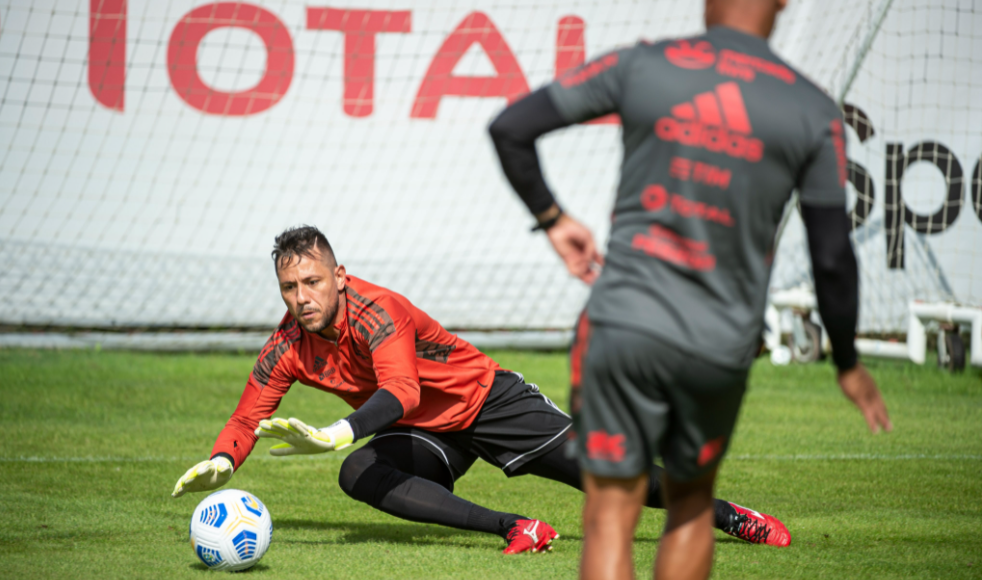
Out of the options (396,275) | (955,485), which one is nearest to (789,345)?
(396,275)

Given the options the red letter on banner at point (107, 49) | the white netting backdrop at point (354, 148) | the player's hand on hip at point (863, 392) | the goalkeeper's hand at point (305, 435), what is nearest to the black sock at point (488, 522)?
the goalkeeper's hand at point (305, 435)

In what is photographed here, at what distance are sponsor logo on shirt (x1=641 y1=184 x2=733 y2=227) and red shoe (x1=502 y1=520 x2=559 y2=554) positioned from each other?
7.12 ft

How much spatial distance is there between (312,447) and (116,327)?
906cm

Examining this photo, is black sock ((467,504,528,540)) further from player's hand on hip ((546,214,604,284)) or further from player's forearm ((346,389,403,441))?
player's hand on hip ((546,214,604,284))

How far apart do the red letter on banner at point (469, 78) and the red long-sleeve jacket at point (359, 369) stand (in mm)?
8432

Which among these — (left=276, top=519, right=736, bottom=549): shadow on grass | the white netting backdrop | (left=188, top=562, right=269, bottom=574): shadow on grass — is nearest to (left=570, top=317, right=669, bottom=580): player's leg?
(left=188, top=562, right=269, bottom=574): shadow on grass

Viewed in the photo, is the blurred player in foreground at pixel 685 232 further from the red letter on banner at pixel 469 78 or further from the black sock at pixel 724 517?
the red letter on banner at pixel 469 78

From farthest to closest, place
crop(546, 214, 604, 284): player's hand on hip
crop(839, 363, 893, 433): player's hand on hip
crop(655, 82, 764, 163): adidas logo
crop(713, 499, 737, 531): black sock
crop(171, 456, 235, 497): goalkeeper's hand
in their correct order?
1. crop(713, 499, 737, 531): black sock
2. crop(171, 456, 235, 497): goalkeeper's hand
3. crop(839, 363, 893, 433): player's hand on hip
4. crop(546, 214, 604, 284): player's hand on hip
5. crop(655, 82, 764, 163): adidas logo

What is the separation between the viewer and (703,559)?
240 centimetres

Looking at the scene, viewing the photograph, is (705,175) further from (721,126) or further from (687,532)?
(687,532)

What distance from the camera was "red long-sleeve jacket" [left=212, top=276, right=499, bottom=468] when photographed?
4105 millimetres

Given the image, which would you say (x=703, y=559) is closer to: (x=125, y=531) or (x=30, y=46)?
(x=125, y=531)

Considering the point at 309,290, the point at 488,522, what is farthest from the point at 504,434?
the point at 309,290

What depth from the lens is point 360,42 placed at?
1241 cm
